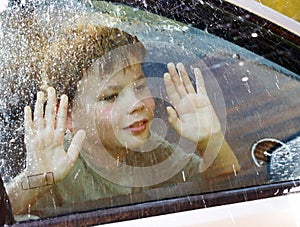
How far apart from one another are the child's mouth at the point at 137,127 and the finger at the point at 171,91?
0.46 feet

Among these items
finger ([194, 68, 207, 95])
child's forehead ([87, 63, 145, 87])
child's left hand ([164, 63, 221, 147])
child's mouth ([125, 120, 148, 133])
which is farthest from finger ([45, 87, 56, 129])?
finger ([194, 68, 207, 95])

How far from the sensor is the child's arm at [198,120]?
7.12 ft

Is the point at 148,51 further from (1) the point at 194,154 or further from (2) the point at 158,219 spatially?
(2) the point at 158,219

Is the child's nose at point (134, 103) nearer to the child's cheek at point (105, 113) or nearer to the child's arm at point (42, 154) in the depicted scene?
the child's cheek at point (105, 113)

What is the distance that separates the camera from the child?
1996mm

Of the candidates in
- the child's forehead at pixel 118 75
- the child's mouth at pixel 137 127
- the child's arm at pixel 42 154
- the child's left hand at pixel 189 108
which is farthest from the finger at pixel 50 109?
the child's left hand at pixel 189 108

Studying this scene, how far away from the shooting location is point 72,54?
209 cm

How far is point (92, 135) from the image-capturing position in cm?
209

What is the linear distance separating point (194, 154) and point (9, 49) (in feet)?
2.51

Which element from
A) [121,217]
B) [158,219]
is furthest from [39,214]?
[158,219]

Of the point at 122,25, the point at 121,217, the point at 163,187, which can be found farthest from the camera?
the point at 122,25

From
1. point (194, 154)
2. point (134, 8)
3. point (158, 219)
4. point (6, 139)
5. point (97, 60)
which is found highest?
point (134, 8)

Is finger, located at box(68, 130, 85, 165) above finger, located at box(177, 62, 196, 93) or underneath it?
underneath

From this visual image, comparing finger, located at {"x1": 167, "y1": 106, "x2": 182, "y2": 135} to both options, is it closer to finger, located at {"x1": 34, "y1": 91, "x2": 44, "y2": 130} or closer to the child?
the child
